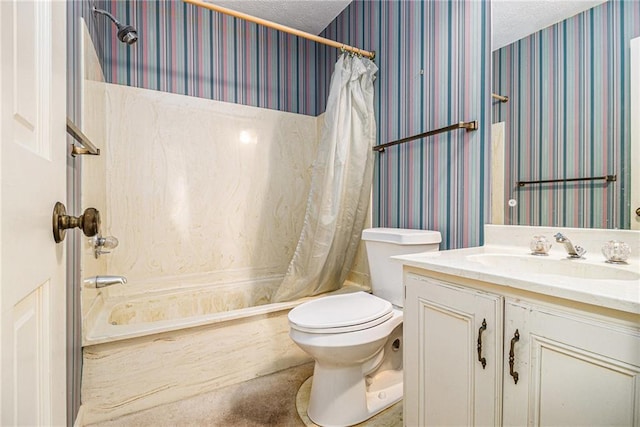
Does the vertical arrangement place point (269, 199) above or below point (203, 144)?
below

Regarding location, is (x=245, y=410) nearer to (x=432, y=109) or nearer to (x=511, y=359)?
(x=511, y=359)

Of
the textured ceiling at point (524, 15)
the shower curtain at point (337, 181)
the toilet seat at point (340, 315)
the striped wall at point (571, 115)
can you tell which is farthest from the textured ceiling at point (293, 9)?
the toilet seat at point (340, 315)

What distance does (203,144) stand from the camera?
230 cm

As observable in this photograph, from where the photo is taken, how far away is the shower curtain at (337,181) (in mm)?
1944

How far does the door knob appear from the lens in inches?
20.9

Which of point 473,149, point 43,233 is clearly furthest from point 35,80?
point 473,149

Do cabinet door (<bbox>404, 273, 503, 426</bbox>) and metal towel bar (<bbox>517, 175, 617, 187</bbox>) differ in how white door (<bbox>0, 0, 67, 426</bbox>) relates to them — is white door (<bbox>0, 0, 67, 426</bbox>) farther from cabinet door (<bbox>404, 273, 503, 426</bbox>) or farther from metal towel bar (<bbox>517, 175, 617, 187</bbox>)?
metal towel bar (<bbox>517, 175, 617, 187</bbox>)

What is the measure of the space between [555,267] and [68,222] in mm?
1378

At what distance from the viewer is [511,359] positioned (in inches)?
33.1

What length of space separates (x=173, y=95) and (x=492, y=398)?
242 cm

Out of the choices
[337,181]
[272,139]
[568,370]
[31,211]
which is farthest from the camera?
[272,139]

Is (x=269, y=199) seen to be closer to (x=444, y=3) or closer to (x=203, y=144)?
(x=203, y=144)

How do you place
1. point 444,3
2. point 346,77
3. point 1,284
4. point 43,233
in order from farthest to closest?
point 346,77 → point 444,3 → point 43,233 → point 1,284

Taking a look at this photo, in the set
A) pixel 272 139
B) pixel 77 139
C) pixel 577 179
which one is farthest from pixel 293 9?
pixel 577 179
